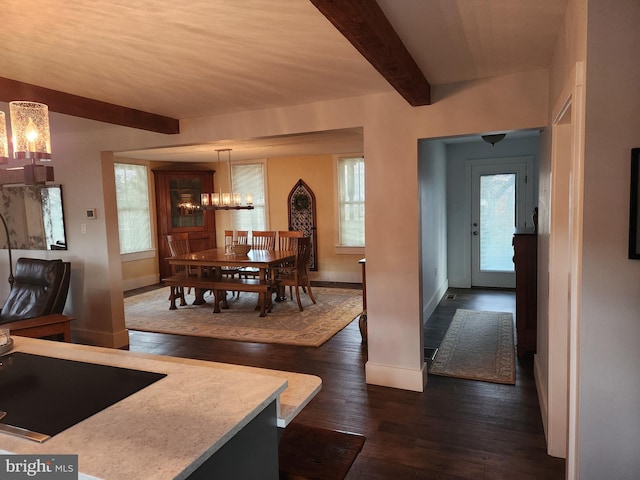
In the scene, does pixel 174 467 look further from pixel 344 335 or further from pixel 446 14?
pixel 344 335

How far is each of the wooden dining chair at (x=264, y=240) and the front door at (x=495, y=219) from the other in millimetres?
3185

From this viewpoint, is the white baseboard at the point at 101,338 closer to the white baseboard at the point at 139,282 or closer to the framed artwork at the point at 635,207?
the white baseboard at the point at 139,282

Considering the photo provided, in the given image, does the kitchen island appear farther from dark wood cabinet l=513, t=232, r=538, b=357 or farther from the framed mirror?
the framed mirror

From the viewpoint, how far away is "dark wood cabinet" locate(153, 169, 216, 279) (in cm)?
765

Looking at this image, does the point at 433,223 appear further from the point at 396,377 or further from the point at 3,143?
the point at 3,143

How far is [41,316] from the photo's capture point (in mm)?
3646

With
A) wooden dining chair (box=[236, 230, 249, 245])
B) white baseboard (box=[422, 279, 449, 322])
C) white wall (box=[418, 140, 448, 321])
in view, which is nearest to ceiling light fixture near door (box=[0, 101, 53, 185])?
white wall (box=[418, 140, 448, 321])

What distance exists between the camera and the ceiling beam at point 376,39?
56.9 inches

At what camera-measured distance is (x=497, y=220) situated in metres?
6.58

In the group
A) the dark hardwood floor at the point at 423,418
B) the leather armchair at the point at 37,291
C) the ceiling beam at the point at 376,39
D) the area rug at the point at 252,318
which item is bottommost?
the dark hardwood floor at the point at 423,418

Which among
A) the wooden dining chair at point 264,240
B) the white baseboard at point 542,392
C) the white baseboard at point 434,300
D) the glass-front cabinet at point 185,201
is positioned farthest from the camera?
the glass-front cabinet at point 185,201

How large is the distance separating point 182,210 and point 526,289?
6.08 meters

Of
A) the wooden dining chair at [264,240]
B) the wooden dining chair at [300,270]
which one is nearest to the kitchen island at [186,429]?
the wooden dining chair at [300,270]

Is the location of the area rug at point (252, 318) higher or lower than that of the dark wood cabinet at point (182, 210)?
lower
